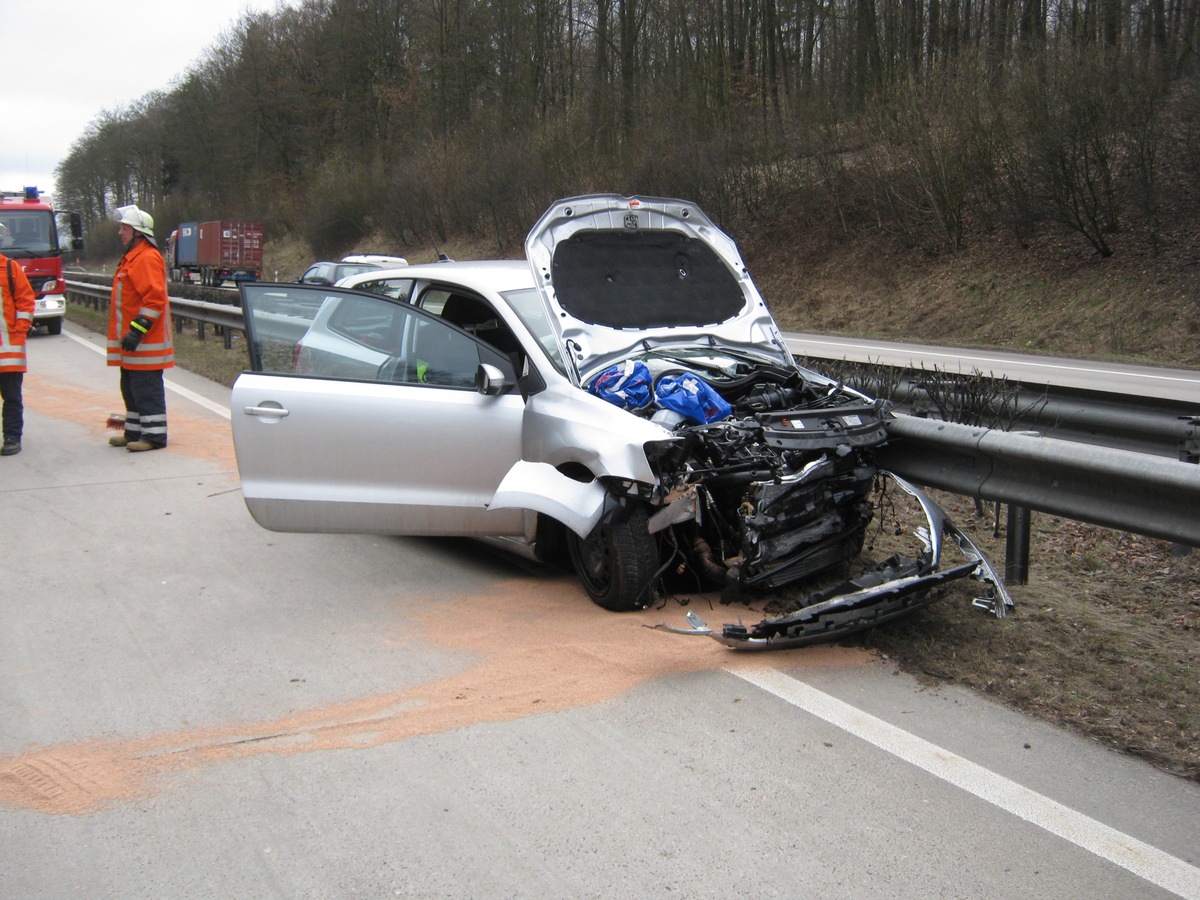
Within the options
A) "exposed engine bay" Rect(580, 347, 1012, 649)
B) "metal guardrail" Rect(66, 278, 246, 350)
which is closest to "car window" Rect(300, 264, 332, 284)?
"metal guardrail" Rect(66, 278, 246, 350)

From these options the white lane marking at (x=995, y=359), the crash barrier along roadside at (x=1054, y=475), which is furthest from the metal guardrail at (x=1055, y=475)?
the white lane marking at (x=995, y=359)

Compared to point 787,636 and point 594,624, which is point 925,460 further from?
point 594,624

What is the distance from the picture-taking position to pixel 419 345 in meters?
5.86

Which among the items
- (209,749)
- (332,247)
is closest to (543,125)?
(332,247)

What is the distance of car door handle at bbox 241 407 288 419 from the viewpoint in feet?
18.5

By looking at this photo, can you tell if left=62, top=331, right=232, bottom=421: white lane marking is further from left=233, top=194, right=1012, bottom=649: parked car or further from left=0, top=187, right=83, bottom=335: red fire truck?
left=0, top=187, right=83, bottom=335: red fire truck

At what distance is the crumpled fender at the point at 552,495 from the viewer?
4984 millimetres

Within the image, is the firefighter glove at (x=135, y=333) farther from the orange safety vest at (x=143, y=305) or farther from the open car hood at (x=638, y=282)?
the open car hood at (x=638, y=282)

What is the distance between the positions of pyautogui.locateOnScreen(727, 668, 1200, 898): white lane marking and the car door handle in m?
2.75

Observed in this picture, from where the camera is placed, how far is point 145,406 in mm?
9695

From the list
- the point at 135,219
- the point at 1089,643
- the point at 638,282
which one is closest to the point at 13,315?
the point at 135,219

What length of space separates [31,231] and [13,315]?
14484 millimetres

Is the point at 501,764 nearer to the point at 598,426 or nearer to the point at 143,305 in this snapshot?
the point at 598,426

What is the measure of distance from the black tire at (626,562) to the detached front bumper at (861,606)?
1.69 feet
